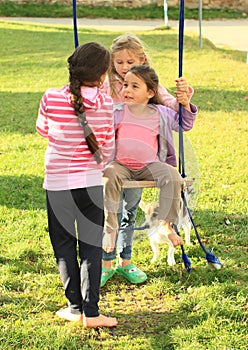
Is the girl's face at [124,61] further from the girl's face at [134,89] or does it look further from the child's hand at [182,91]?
the child's hand at [182,91]

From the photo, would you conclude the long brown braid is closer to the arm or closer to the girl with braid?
the girl with braid

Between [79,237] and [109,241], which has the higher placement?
[79,237]

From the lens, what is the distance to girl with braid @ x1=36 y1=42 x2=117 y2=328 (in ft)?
9.57

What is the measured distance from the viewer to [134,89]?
358 centimetres

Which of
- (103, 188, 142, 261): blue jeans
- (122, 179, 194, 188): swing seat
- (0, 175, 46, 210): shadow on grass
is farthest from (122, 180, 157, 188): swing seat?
(0, 175, 46, 210): shadow on grass

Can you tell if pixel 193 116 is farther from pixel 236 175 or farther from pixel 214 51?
pixel 214 51

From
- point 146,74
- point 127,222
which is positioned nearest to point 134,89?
point 146,74

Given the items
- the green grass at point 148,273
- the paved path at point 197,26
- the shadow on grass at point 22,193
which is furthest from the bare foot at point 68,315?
the paved path at point 197,26

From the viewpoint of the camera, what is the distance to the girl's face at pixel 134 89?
3.56m

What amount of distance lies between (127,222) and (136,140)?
56 centimetres

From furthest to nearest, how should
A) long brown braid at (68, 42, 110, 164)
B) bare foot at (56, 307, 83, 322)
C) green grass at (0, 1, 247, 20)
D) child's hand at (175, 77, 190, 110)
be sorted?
green grass at (0, 1, 247, 20) → child's hand at (175, 77, 190, 110) → bare foot at (56, 307, 83, 322) → long brown braid at (68, 42, 110, 164)

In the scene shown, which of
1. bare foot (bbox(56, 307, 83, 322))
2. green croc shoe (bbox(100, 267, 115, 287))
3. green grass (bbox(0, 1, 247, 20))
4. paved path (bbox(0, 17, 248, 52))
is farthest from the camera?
green grass (bbox(0, 1, 247, 20))

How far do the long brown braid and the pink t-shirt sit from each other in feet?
2.07

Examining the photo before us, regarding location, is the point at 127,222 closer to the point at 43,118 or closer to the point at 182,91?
the point at 182,91
